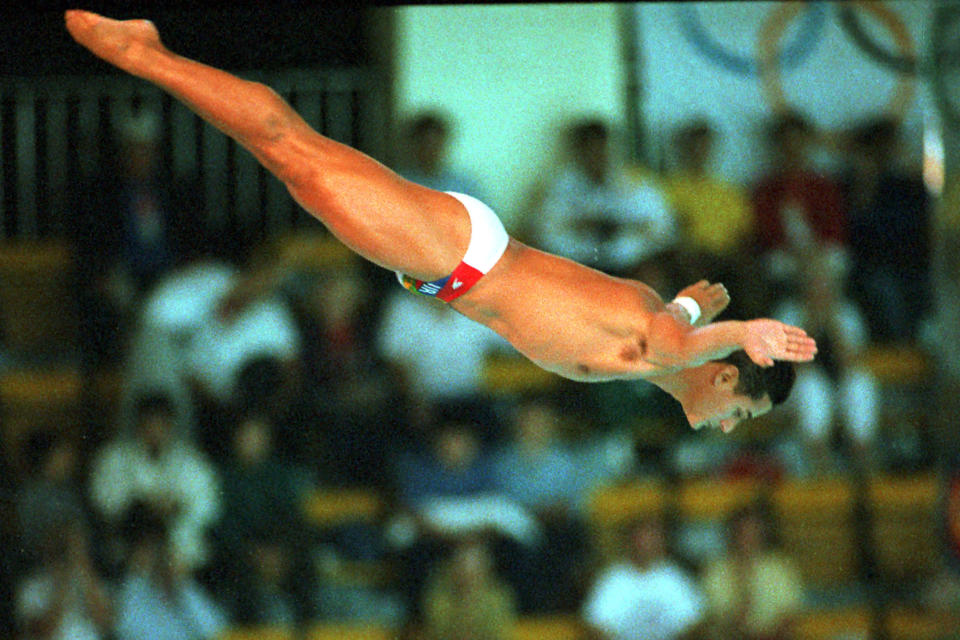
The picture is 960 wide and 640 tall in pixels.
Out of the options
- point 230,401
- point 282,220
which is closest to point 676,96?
point 282,220

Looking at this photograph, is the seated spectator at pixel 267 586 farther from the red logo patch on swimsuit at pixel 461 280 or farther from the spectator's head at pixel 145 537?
the red logo patch on swimsuit at pixel 461 280

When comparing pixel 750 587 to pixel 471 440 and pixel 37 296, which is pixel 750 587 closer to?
pixel 471 440

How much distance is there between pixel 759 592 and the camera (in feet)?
20.5

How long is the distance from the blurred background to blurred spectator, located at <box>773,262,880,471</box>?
0.02 meters

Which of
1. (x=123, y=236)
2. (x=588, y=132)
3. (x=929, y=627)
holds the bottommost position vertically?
(x=929, y=627)

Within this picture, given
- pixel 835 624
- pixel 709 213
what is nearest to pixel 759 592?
pixel 835 624

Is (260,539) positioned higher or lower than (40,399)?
lower

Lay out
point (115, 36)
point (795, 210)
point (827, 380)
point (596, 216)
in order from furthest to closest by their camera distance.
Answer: point (795, 210) → point (827, 380) → point (596, 216) → point (115, 36)

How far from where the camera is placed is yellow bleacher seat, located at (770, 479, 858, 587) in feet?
21.4

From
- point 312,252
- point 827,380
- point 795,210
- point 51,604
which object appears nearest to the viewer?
point 51,604

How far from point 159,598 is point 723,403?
3.12 metres

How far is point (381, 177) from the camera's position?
12.4 ft

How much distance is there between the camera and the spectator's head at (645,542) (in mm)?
6164

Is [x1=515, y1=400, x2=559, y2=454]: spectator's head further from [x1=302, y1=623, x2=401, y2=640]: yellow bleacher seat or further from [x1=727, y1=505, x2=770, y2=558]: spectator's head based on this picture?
[x1=302, y1=623, x2=401, y2=640]: yellow bleacher seat
